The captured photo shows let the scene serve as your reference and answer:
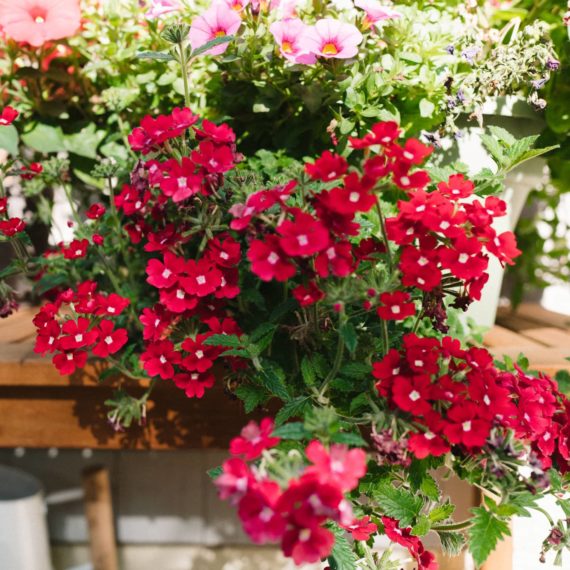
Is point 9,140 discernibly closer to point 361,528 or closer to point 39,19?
point 39,19

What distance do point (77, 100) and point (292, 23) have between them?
477mm

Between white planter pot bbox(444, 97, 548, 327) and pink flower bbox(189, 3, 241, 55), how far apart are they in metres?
0.37

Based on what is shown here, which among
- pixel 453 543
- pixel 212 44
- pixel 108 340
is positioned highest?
pixel 212 44

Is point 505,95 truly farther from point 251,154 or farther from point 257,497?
point 257,497

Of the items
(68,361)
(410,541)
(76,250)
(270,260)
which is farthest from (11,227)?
(410,541)

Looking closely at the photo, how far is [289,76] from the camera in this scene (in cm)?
81

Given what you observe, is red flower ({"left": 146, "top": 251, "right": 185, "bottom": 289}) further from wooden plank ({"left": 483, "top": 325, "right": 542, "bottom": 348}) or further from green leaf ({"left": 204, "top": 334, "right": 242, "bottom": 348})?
wooden plank ({"left": 483, "top": 325, "right": 542, "bottom": 348})

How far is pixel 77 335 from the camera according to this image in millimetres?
683

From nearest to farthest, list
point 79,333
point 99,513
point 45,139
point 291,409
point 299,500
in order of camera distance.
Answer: point 299,500 < point 291,409 < point 79,333 < point 45,139 < point 99,513

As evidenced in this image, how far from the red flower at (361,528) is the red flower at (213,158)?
0.43m

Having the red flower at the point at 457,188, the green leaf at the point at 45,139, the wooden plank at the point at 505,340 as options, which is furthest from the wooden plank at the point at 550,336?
the green leaf at the point at 45,139

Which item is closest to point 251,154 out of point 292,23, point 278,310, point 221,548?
point 292,23

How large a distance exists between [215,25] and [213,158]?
0.25 m

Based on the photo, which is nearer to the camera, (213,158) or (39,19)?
(213,158)
